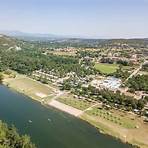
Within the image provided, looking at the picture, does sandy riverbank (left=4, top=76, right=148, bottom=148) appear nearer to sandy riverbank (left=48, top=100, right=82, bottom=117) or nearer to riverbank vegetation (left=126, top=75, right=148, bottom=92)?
sandy riverbank (left=48, top=100, right=82, bottom=117)

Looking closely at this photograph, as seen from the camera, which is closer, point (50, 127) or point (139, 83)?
point (50, 127)

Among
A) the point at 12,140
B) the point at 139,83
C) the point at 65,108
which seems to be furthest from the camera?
the point at 139,83

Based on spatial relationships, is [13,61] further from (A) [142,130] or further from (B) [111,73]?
(A) [142,130]

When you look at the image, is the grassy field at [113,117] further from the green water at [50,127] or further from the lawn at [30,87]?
the lawn at [30,87]

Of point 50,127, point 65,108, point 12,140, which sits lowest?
point 65,108

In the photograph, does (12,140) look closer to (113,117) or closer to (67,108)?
(113,117)

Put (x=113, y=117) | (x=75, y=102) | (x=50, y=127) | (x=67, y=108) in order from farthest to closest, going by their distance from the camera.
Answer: (x=75, y=102) → (x=67, y=108) → (x=113, y=117) → (x=50, y=127)

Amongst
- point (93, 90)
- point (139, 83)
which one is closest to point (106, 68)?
point (139, 83)

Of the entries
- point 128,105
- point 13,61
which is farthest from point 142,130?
point 13,61

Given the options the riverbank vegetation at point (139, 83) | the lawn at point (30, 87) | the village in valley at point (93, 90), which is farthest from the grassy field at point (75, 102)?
the riverbank vegetation at point (139, 83)
